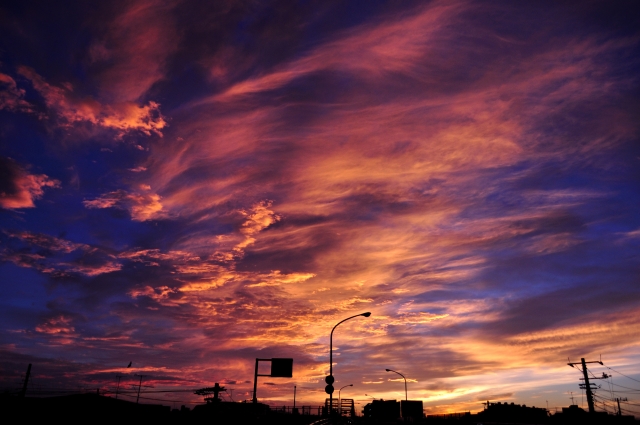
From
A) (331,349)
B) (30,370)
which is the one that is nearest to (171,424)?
(331,349)

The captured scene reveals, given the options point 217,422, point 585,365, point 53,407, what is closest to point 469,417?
point 585,365

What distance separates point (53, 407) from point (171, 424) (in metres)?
12.0

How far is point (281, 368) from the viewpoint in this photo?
5309 centimetres

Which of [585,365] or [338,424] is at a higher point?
[585,365]

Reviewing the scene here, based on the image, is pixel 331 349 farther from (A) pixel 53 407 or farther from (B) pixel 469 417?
(B) pixel 469 417

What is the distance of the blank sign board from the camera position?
52531 mm

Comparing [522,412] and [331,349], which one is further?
[522,412]

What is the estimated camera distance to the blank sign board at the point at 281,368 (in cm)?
5253

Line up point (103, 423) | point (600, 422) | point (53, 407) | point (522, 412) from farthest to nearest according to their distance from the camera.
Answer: point (522, 412) → point (600, 422) → point (53, 407) → point (103, 423)

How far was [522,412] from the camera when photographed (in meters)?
176

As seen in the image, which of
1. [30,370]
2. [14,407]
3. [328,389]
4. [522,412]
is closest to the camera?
[14,407]

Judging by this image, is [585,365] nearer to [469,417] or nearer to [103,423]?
[469,417]

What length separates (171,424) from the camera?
3697cm

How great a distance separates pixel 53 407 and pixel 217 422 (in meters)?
14.5
